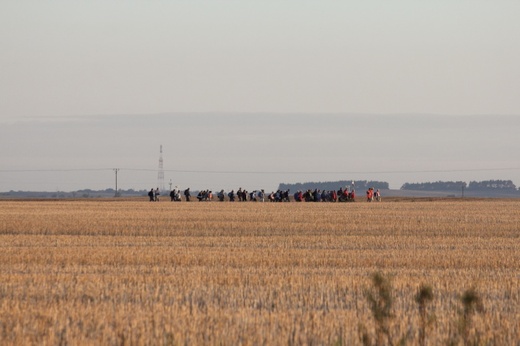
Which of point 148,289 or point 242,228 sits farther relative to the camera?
point 242,228

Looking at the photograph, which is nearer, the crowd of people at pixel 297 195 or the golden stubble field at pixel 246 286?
the golden stubble field at pixel 246 286

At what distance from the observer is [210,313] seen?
14.7 metres

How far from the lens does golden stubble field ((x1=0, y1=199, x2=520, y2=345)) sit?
42.7 feet

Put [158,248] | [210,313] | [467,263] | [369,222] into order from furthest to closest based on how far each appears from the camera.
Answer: [369,222] → [158,248] → [467,263] → [210,313]

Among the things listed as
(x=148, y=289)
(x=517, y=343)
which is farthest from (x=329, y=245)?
(x=517, y=343)

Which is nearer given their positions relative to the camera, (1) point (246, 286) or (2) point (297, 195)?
(1) point (246, 286)

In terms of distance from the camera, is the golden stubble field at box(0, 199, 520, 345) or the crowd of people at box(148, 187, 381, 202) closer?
the golden stubble field at box(0, 199, 520, 345)

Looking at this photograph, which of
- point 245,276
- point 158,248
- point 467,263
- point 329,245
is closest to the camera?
point 245,276

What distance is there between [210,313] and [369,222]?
30.3 m

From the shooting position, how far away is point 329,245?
3056 cm

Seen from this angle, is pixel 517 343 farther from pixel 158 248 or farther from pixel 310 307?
pixel 158 248

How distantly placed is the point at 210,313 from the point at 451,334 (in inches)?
151

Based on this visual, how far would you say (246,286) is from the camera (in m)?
18.2

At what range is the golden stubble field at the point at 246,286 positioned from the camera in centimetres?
1301
